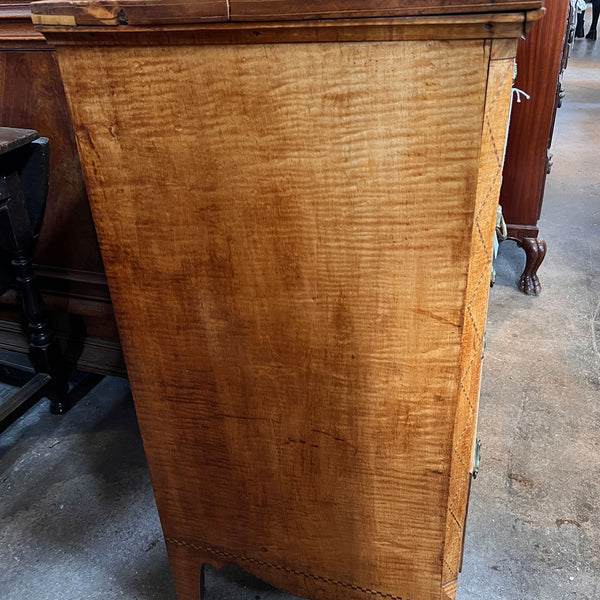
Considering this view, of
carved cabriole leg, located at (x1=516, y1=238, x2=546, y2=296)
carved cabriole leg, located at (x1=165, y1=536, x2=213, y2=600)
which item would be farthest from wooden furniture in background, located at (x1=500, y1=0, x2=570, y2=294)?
carved cabriole leg, located at (x1=165, y1=536, x2=213, y2=600)

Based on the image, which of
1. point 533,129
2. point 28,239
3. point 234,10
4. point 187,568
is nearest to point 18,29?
point 28,239

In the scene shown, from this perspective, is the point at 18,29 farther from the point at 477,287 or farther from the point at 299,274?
the point at 477,287

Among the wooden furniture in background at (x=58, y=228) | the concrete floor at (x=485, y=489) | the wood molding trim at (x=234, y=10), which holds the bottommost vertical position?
the concrete floor at (x=485, y=489)

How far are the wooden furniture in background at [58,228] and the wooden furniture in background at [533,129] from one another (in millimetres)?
1633

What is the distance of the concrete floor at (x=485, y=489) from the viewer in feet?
5.05

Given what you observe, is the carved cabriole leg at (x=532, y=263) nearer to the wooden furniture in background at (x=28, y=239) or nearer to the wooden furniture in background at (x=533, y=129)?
the wooden furniture in background at (x=533, y=129)

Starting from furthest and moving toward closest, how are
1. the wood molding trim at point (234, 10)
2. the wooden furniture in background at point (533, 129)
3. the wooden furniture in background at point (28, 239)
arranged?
1. the wooden furniture in background at point (533, 129)
2. the wooden furniture in background at point (28, 239)
3. the wood molding trim at point (234, 10)

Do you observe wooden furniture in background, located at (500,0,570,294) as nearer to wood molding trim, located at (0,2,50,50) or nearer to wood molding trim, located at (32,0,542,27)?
wood molding trim, located at (0,2,50,50)

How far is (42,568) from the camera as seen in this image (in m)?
1.60

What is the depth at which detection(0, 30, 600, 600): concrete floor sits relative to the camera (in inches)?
60.6

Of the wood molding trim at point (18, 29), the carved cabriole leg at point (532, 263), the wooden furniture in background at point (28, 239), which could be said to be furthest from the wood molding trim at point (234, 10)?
the carved cabriole leg at point (532, 263)

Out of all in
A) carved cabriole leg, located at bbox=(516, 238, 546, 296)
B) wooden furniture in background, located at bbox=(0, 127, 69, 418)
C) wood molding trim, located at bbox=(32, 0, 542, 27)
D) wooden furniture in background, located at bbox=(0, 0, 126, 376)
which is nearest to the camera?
wood molding trim, located at bbox=(32, 0, 542, 27)

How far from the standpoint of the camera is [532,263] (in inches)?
108

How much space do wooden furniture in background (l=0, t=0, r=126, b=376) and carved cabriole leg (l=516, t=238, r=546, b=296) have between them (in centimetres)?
176
